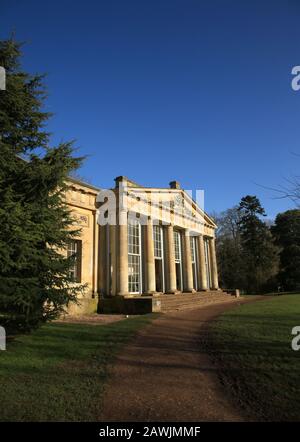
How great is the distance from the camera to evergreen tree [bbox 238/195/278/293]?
4300 centimetres

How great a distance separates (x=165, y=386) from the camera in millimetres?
6246

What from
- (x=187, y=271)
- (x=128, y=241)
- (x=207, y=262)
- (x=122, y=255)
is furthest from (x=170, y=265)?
(x=207, y=262)

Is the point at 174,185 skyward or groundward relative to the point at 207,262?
skyward

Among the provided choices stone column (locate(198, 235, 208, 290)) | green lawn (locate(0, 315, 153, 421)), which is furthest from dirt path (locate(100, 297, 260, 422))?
stone column (locate(198, 235, 208, 290))

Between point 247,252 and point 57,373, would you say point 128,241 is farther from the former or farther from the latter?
point 247,252

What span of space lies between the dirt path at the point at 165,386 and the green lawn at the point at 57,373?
34cm

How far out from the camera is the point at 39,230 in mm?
8867

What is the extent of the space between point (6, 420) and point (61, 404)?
857mm

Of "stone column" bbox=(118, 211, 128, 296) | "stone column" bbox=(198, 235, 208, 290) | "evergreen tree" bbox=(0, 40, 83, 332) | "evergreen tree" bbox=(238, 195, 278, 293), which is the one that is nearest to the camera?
"evergreen tree" bbox=(0, 40, 83, 332)

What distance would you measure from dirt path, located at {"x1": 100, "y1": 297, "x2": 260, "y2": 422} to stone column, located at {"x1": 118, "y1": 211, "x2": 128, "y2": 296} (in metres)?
8.89

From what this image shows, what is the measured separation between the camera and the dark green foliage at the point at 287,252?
4006 cm

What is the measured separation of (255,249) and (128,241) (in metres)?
31.5

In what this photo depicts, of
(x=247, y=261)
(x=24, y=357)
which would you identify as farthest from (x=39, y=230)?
(x=247, y=261)

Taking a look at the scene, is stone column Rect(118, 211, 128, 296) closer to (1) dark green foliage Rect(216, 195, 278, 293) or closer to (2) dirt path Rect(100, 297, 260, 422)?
(2) dirt path Rect(100, 297, 260, 422)
